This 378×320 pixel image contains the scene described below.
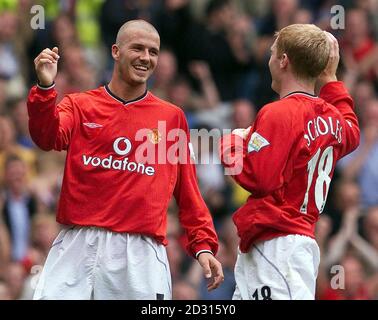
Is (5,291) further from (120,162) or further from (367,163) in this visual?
(367,163)

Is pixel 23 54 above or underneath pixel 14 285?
above

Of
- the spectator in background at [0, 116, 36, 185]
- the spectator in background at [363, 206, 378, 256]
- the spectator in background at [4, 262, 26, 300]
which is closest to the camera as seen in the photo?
the spectator in background at [4, 262, 26, 300]

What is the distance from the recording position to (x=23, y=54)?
1470cm

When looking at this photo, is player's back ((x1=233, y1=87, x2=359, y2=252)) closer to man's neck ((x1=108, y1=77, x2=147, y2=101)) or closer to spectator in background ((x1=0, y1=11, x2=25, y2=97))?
man's neck ((x1=108, y1=77, x2=147, y2=101))

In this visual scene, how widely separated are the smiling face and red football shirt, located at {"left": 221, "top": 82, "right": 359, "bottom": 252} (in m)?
0.72

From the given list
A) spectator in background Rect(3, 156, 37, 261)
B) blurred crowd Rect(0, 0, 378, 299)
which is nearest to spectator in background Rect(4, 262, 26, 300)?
blurred crowd Rect(0, 0, 378, 299)

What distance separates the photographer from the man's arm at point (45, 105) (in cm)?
822

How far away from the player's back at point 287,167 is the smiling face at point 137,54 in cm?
83

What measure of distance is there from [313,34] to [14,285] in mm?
4842

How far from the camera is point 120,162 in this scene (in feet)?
28.3

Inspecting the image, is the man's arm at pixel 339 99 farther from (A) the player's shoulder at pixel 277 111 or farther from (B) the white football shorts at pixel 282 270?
(B) the white football shorts at pixel 282 270

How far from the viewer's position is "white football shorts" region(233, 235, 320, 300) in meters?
8.24
